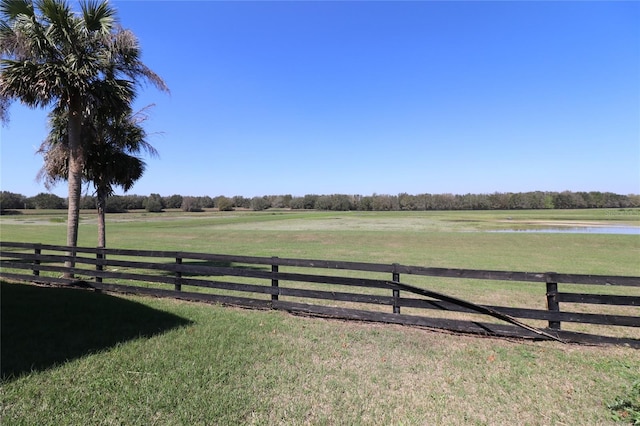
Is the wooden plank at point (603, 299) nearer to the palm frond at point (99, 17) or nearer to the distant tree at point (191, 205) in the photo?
the palm frond at point (99, 17)

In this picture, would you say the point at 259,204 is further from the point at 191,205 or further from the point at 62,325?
the point at 62,325

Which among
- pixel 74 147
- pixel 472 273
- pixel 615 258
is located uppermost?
pixel 74 147

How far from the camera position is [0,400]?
11.3 feet

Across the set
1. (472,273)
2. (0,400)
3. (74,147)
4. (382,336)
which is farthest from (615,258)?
(74,147)

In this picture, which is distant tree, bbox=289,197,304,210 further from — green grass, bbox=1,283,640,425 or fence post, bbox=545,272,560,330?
fence post, bbox=545,272,560,330

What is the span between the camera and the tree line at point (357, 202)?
112125 millimetres

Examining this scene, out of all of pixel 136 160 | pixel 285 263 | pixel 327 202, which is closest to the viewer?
pixel 285 263

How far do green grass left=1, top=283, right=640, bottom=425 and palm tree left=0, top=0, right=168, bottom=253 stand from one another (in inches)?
267

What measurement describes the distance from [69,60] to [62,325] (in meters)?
8.06

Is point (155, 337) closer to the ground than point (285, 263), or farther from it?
closer to the ground

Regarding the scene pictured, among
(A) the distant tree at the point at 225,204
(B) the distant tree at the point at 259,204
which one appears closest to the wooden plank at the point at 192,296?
(A) the distant tree at the point at 225,204

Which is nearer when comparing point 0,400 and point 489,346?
point 0,400

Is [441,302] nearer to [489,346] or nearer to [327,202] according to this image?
[489,346]

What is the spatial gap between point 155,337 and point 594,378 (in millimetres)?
6525
